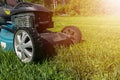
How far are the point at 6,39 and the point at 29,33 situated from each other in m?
1.38

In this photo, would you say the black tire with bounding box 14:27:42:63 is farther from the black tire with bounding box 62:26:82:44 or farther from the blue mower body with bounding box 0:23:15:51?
the black tire with bounding box 62:26:82:44

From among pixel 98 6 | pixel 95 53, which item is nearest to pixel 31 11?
pixel 95 53

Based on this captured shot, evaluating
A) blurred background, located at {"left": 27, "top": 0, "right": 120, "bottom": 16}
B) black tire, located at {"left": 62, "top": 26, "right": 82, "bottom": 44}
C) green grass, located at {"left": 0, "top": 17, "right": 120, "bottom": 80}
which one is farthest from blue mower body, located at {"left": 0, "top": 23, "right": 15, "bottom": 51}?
blurred background, located at {"left": 27, "top": 0, "right": 120, "bottom": 16}

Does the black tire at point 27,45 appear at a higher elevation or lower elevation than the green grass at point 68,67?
higher

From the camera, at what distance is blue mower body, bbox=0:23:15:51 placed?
6.35m

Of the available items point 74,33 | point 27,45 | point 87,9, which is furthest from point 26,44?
point 87,9

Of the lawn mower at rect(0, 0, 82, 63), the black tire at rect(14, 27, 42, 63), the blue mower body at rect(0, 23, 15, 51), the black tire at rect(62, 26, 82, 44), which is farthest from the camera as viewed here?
the black tire at rect(62, 26, 82, 44)

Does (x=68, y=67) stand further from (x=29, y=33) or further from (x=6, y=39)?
(x=6, y=39)

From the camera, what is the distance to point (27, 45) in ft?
17.5

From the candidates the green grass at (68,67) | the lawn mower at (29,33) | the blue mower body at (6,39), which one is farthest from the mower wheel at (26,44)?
the blue mower body at (6,39)

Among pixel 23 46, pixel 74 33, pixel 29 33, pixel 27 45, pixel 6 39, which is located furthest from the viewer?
pixel 74 33

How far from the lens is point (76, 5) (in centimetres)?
2969

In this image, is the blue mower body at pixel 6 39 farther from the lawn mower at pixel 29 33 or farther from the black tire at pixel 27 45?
the black tire at pixel 27 45

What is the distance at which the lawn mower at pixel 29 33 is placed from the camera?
525 centimetres
